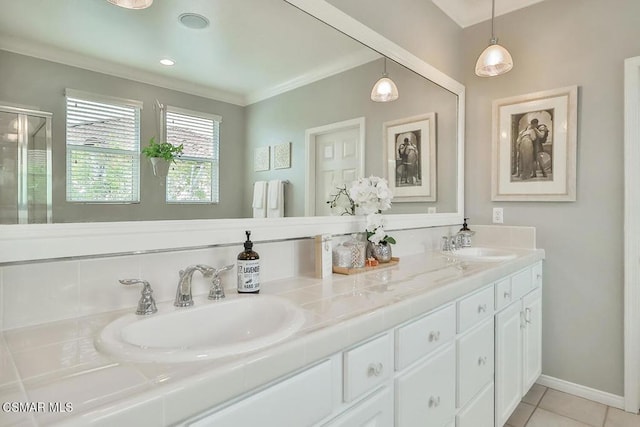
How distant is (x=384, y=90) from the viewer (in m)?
2.05

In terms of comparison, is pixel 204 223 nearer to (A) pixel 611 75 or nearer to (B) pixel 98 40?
(B) pixel 98 40

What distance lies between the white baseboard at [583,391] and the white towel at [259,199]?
7.45 feet

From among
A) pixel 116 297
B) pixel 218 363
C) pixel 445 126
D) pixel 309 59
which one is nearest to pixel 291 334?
pixel 218 363

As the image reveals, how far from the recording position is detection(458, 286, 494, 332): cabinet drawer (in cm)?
144

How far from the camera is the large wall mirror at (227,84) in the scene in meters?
0.94

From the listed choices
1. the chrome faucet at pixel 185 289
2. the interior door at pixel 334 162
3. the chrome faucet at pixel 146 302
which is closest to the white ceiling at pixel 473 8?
the interior door at pixel 334 162

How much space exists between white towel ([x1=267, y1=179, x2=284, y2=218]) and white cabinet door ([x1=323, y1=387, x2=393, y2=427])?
2.49 feet

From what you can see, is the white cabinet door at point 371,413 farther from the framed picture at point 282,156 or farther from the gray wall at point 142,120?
the framed picture at point 282,156

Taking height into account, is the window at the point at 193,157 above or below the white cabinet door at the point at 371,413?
above

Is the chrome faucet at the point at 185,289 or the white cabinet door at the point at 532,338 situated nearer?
the chrome faucet at the point at 185,289

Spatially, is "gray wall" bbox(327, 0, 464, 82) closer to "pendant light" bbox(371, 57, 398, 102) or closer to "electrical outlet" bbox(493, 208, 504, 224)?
"pendant light" bbox(371, 57, 398, 102)

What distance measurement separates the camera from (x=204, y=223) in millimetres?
1247

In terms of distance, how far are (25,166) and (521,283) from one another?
2259 millimetres

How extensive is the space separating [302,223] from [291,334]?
0.79m
